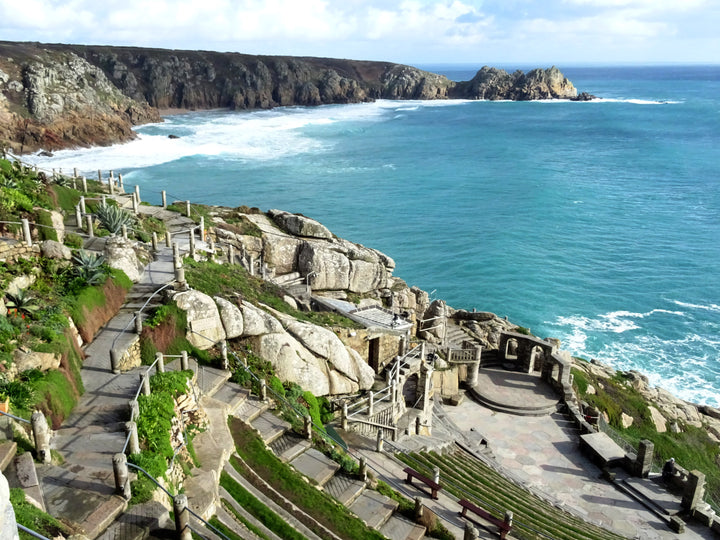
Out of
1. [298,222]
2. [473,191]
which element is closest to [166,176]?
[473,191]

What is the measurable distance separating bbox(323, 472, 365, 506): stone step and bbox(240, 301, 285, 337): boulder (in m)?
6.29

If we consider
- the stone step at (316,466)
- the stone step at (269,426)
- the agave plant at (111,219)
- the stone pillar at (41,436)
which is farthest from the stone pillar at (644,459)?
the agave plant at (111,219)

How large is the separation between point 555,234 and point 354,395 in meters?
48.9

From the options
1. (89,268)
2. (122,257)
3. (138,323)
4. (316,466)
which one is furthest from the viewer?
(122,257)

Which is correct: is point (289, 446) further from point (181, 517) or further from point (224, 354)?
point (181, 517)

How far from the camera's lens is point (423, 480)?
1870cm

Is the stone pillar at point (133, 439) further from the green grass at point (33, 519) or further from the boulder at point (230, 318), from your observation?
the boulder at point (230, 318)

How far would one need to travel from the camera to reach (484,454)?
1053 inches

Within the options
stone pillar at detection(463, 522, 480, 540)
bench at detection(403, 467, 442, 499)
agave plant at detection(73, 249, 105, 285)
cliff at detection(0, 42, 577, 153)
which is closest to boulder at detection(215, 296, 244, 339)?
agave plant at detection(73, 249, 105, 285)

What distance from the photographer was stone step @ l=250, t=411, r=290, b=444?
1700cm

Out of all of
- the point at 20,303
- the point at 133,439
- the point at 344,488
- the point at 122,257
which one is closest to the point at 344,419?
the point at 344,488

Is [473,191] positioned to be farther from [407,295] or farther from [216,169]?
[407,295]

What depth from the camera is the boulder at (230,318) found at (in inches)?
789

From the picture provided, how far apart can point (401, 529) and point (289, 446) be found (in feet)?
13.3
